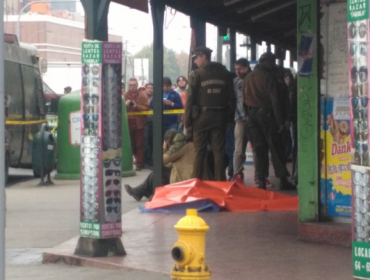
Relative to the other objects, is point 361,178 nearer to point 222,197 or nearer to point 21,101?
point 222,197

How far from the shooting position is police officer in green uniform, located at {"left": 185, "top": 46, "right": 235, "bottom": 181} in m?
11.7

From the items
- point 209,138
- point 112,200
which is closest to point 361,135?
point 112,200

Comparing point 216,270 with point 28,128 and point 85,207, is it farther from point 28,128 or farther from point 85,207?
point 28,128

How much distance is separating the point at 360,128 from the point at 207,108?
6821mm

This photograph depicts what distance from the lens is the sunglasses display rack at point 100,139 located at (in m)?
7.97

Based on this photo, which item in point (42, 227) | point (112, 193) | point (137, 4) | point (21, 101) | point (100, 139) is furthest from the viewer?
point (21, 101)

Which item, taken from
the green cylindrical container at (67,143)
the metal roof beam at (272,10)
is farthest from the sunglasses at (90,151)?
the green cylindrical container at (67,143)

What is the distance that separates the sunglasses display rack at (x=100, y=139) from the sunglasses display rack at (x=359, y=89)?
135 inches

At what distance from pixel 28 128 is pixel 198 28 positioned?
5.10 metres

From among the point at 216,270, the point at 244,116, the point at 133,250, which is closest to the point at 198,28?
the point at 244,116

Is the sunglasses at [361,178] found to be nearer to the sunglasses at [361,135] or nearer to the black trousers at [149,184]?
the sunglasses at [361,135]

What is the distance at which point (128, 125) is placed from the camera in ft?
60.5

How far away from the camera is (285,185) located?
13383 millimetres

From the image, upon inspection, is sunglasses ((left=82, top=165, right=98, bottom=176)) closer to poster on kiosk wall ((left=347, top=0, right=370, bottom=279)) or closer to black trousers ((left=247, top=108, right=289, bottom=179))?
poster on kiosk wall ((left=347, top=0, right=370, bottom=279))
